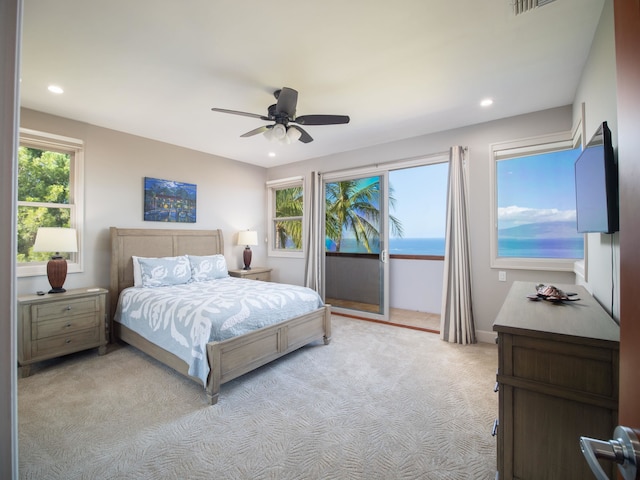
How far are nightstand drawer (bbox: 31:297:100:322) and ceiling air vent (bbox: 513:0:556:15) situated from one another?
444cm

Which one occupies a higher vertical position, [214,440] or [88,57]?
[88,57]

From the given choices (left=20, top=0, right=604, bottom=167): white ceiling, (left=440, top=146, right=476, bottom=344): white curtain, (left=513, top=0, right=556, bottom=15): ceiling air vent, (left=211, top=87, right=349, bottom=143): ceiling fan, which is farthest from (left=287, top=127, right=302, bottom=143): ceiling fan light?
(left=440, top=146, right=476, bottom=344): white curtain

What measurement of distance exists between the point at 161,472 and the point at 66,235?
2665 millimetres

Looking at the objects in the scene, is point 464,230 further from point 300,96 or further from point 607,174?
point 300,96

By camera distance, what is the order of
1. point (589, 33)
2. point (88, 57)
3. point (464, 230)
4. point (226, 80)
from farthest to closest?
point (464, 230)
point (226, 80)
point (88, 57)
point (589, 33)

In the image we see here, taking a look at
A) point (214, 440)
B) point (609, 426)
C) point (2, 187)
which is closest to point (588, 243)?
point (609, 426)

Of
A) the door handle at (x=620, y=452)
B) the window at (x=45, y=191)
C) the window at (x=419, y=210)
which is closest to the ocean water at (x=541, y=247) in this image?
the window at (x=419, y=210)

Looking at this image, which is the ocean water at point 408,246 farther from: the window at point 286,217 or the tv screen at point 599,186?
the tv screen at point 599,186

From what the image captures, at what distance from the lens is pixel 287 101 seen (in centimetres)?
247

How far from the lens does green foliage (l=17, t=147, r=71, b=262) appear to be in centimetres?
312

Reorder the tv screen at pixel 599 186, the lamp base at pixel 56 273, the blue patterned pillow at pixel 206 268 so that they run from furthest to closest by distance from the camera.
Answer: the blue patterned pillow at pixel 206 268
the lamp base at pixel 56 273
the tv screen at pixel 599 186

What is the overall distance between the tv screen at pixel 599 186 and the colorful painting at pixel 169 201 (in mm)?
4594

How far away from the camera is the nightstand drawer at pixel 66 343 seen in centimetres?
276

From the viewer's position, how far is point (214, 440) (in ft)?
6.07
